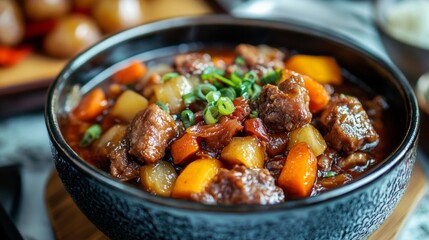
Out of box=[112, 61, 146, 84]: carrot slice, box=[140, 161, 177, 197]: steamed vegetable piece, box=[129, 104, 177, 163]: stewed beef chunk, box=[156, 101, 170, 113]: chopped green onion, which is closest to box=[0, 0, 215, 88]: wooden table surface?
box=[112, 61, 146, 84]: carrot slice

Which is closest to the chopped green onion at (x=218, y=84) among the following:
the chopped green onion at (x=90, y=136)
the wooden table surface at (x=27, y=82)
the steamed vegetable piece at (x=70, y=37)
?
the chopped green onion at (x=90, y=136)

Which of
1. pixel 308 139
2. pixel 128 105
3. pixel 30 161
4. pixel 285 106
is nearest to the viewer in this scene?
pixel 285 106

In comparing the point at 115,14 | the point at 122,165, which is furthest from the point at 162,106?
the point at 115,14

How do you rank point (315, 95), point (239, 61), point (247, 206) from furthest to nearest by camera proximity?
point (239, 61)
point (315, 95)
point (247, 206)

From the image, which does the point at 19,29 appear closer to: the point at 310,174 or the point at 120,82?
the point at 120,82

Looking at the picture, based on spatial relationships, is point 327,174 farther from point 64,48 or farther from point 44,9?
point 44,9

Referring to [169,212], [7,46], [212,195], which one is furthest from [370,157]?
[7,46]
